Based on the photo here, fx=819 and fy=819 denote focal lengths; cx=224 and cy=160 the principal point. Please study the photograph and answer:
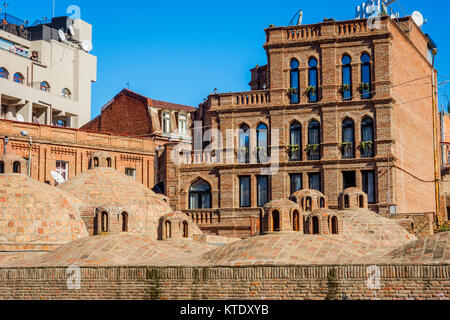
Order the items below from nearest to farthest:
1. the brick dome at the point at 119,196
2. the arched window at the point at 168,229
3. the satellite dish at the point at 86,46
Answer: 1. the arched window at the point at 168,229
2. the brick dome at the point at 119,196
3. the satellite dish at the point at 86,46

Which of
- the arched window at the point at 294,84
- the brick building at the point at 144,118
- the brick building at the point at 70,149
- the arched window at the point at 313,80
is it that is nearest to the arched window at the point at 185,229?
the arched window at the point at 294,84

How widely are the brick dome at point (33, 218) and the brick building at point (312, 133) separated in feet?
41.8

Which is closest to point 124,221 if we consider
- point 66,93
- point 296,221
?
point 296,221

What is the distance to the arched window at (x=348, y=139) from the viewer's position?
43.0 metres

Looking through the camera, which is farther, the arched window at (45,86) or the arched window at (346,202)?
the arched window at (45,86)

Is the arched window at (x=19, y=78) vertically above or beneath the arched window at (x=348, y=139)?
above

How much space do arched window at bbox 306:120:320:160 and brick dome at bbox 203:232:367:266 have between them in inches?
762

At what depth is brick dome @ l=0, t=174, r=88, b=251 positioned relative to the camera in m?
30.1

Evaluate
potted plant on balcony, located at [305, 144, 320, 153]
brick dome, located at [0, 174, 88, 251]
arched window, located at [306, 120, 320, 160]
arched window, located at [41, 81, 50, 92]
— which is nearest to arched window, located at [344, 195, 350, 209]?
arched window, located at [306, 120, 320, 160]

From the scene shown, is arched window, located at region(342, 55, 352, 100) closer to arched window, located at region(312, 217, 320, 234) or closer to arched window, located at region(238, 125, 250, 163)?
arched window, located at region(238, 125, 250, 163)

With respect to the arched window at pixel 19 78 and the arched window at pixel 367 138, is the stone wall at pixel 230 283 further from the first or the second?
the arched window at pixel 19 78
